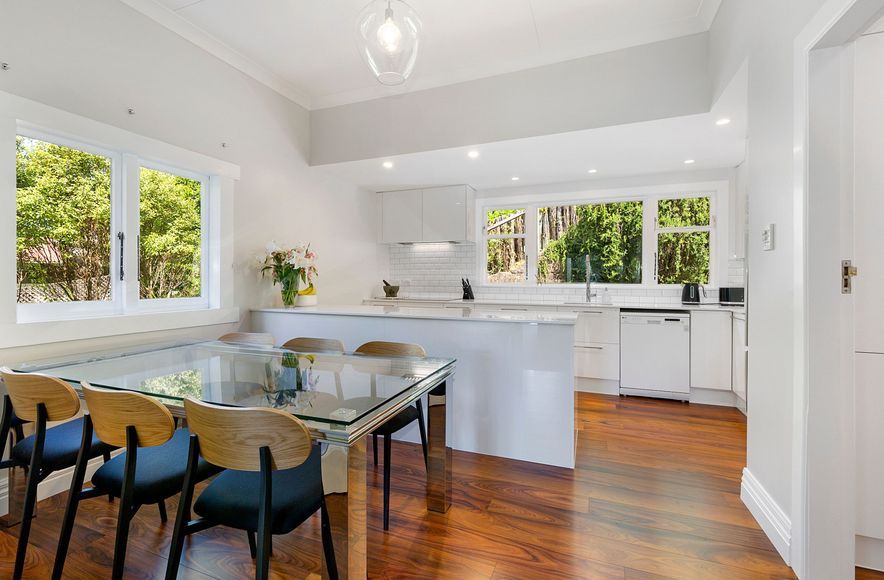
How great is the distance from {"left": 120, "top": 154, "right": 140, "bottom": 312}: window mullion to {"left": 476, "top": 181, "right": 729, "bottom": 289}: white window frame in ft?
11.6

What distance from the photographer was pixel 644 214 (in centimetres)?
446

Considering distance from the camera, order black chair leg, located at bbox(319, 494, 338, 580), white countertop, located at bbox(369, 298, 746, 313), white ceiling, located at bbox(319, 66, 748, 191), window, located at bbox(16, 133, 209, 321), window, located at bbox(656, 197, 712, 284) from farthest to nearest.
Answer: window, located at bbox(656, 197, 712, 284), white countertop, located at bbox(369, 298, 746, 313), white ceiling, located at bbox(319, 66, 748, 191), window, located at bbox(16, 133, 209, 321), black chair leg, located at bbox(319, 494, 338, 580)

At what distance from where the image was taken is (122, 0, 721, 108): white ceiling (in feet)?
8.43

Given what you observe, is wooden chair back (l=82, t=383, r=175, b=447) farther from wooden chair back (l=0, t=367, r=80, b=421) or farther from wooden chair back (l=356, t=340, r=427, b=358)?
wooden chair back (l=356, t=340, r=427, b=358)

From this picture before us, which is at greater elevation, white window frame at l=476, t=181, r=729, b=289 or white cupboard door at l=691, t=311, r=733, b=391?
white window frame at l=476, t=181, r=729, b=289

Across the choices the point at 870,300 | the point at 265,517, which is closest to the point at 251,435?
the point at 265,517

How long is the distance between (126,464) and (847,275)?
2551 mm

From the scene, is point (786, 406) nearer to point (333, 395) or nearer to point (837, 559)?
point (837, 559)

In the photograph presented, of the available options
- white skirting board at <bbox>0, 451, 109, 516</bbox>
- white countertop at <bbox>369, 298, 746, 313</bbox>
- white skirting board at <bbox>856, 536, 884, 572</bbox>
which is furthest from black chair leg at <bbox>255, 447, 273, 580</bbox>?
white countertop at <bbox>369, 298, 746, 313</bbox>

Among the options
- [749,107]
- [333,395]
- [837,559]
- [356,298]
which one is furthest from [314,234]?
[837,559]

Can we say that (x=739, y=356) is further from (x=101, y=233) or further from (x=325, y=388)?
(x=101, y=233)

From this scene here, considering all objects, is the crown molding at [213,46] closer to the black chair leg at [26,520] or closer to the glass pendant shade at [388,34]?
the glass pendant shade at [388,34]

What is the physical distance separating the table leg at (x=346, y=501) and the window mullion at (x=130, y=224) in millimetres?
2199

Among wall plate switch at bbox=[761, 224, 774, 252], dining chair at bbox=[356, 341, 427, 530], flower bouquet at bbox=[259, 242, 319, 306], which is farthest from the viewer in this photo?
flower bouquet at bbox=[259, 242, 319, 306]
